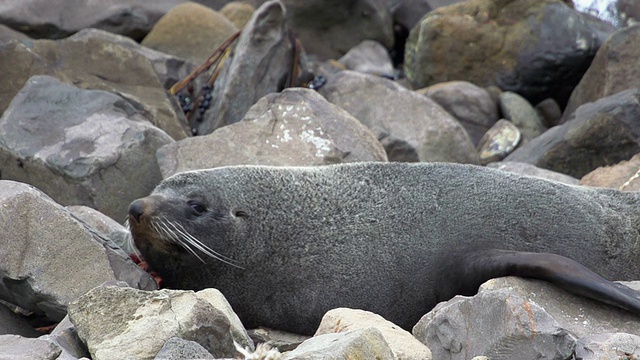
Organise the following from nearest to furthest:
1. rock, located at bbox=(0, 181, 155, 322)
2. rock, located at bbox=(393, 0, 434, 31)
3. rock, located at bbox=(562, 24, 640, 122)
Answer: rock, located at bbox=(0, 181, 155, 322)
rock, located at bbox=(562, 24, 640, 122)
rock, located at bbox=(393, 0, 434, 31)

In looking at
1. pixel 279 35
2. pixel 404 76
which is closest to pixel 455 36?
pixel 404 76

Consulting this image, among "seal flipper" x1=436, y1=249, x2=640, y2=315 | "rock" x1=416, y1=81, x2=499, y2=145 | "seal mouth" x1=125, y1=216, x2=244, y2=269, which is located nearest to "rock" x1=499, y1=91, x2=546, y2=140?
"rock" x1=416, y1=81, x2=499, y2=145

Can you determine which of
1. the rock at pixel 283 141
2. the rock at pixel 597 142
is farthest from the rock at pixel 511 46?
the rock at pixel 283 141

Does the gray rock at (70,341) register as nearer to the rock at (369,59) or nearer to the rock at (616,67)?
the rock at (616,67)

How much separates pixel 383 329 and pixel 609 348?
39.4 inches

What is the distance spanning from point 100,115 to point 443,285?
349 cm

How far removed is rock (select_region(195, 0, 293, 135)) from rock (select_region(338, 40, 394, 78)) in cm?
428

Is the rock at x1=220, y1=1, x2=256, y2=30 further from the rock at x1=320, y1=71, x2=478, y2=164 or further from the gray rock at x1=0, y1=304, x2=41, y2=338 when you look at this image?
the gray rock at x1=0, y1=304, x2=41, y2=338

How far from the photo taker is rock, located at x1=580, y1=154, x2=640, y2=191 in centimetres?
864

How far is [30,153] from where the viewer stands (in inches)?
334

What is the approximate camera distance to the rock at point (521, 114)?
40.7 feet

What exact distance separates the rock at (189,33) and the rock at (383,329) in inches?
350

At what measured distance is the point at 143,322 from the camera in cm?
495

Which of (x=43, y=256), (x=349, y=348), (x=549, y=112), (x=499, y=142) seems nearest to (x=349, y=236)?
(x=43, y=256)
